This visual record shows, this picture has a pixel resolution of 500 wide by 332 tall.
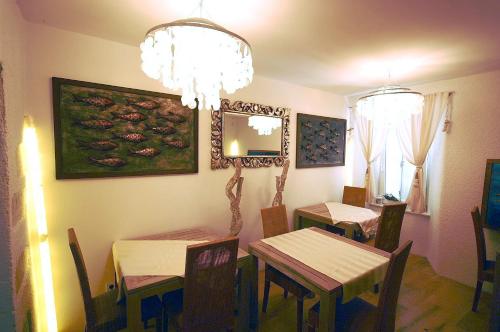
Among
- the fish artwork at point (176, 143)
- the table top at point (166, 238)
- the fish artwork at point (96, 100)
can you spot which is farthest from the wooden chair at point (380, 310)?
the fish artwork at point (96, 100)

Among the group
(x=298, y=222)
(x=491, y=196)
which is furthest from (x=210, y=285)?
(x=491, y=196)

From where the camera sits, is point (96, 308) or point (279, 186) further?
point (279, 186)

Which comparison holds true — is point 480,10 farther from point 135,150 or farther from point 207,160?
point 135,150

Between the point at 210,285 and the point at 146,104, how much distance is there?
5.06 ft

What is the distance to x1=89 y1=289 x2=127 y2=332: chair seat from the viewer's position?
1.39m

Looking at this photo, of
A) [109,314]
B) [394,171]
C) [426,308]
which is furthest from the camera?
[394,171]

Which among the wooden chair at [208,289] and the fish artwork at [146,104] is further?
the fish artwork at [146,104]

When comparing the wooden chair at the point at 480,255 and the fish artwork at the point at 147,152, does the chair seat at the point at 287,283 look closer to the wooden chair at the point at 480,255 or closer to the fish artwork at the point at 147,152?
the fish artwork at the point at 147,152

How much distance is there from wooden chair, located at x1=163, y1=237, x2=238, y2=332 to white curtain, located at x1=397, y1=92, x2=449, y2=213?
2.86 meters

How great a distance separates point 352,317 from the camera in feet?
4.94

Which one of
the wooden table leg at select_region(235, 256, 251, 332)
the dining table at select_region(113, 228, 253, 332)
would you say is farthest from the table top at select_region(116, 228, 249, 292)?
the wooden table leg at select_region(235, 256, 251, 332)

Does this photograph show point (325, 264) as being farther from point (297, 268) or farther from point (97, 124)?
point (97, 124)

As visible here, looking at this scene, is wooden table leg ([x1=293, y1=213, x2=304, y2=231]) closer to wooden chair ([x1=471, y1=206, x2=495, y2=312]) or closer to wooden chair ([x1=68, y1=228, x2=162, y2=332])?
wooden chair ([x1=471, y1=206, x2=495, y2=312])

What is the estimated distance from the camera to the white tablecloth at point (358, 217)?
8.47 feet
